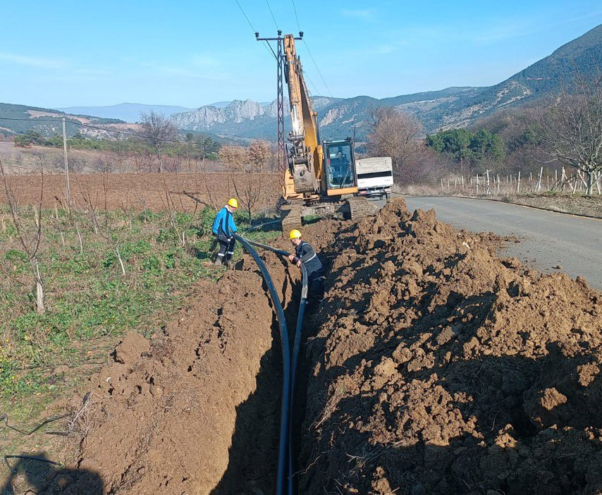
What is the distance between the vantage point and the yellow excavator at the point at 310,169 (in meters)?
16.9

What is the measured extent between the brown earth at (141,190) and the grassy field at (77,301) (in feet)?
29.1

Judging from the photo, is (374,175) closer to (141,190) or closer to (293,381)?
(141,190)

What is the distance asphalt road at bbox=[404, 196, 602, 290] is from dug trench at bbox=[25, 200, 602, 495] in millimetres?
1670

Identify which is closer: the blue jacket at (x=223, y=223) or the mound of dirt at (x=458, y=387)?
the mound of dirt at (x=458, y=387)

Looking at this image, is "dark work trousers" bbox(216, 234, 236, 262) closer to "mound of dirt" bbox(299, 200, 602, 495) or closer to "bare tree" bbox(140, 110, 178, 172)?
"mound of dirt" bbox(299, 200, 602, 495)

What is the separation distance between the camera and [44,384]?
6863mm

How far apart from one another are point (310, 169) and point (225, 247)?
5.46 metres

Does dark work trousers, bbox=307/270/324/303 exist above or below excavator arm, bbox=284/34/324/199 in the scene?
below

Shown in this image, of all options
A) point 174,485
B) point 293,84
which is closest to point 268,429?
point 174,485

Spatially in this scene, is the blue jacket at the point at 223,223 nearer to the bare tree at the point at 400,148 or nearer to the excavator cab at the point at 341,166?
the excavator cab at the point at 341,166

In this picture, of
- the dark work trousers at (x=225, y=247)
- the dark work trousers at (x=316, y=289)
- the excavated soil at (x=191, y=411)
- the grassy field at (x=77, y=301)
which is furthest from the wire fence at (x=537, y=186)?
the excavated soil at (x=191, y=411)

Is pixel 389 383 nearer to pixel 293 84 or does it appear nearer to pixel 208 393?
pixel 208 393

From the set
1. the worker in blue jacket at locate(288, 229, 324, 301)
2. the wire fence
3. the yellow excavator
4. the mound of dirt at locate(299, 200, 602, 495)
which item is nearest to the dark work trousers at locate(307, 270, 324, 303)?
the worker in blue jacket at locate(288, 229, 324, 301)

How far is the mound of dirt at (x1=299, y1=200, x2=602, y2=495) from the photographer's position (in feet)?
10.6
